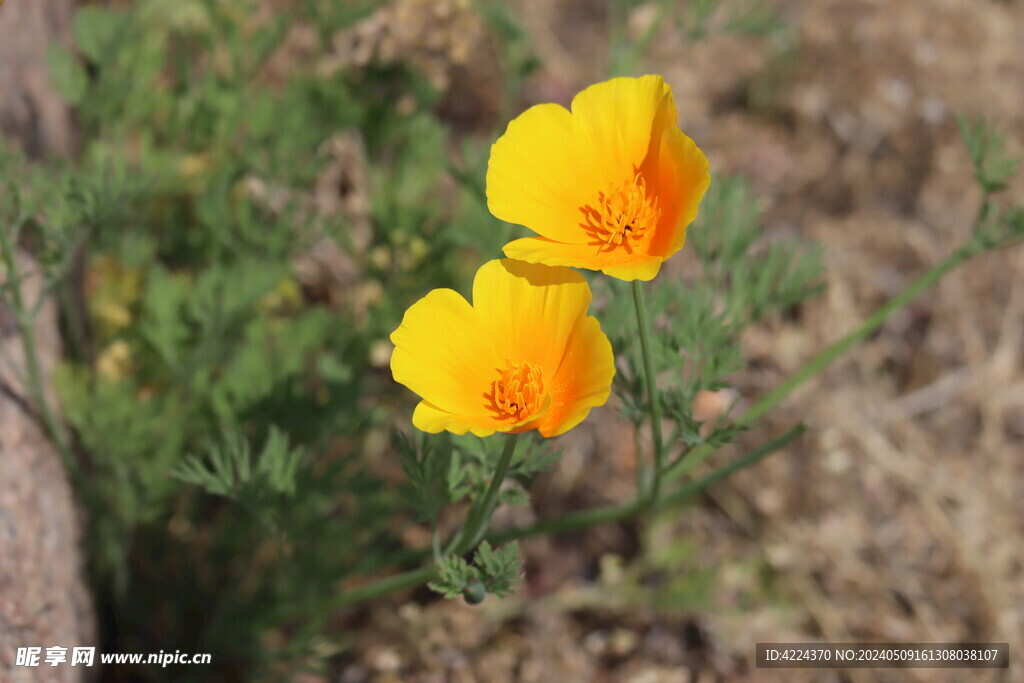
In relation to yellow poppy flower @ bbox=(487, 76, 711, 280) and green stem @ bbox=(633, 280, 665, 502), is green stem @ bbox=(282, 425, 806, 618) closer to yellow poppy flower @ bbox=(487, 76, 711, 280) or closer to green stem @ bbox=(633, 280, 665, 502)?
green stem @ bbox=(633, 280, 665, 502)

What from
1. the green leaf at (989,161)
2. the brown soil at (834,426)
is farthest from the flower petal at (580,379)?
the brown soil at (834,426)

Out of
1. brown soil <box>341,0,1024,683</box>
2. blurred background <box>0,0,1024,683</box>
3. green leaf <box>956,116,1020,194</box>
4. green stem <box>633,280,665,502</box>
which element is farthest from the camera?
brown soil <box>341,0,1024,683</box>

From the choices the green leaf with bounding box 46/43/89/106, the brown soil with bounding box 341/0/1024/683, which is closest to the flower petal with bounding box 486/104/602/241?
the brown soil with bounding box 341/0/1024/683

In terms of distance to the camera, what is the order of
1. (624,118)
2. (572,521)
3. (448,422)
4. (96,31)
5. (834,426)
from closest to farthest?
(448,422) < (624,118) < (572,521) < (96,31) < (834,426)

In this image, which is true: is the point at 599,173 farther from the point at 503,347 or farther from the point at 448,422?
the point at 448,422

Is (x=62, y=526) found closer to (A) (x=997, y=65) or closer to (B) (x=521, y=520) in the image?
(B) (x=521, y=520)

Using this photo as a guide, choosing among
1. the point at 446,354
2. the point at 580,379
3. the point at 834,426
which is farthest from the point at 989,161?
the point at 834,426
